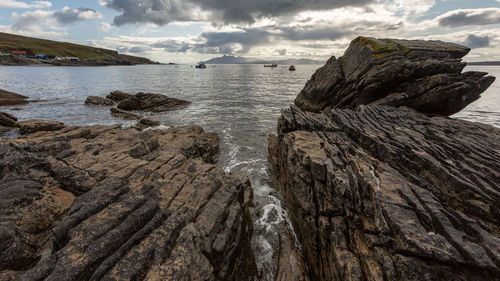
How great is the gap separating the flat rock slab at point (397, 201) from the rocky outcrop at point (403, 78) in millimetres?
5993

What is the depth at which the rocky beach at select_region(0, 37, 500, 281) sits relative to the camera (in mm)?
5410

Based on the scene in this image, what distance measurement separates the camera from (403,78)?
68.4 feet

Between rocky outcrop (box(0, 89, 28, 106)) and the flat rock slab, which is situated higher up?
rocky outcrop (box(0, 89, 28, 106))

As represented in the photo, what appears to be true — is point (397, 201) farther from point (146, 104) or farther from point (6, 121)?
point (146, 104)

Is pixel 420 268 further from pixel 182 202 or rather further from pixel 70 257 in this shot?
pixel 70 257

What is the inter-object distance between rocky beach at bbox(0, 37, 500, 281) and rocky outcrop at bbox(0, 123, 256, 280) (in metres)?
0.04

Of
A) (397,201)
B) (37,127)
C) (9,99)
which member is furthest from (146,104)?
(397,201)

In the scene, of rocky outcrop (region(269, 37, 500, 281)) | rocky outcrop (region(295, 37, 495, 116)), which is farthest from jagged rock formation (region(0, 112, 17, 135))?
rocky outcrop (region(295, 37, 495, 116))

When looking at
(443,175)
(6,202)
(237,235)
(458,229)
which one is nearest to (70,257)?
(6,202)

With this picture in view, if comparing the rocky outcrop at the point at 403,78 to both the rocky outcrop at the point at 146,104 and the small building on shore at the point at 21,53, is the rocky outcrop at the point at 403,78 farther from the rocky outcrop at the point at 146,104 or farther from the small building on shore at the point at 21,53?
the small building on shore at the point at 21,53

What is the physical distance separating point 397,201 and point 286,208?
658 cm

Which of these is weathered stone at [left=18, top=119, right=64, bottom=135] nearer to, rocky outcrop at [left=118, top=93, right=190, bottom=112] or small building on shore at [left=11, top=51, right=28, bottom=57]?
rocky outcrop at [left=118, top=93, right=190, bottom=112]

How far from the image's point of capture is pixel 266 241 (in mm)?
9961

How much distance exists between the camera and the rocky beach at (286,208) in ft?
17.7
